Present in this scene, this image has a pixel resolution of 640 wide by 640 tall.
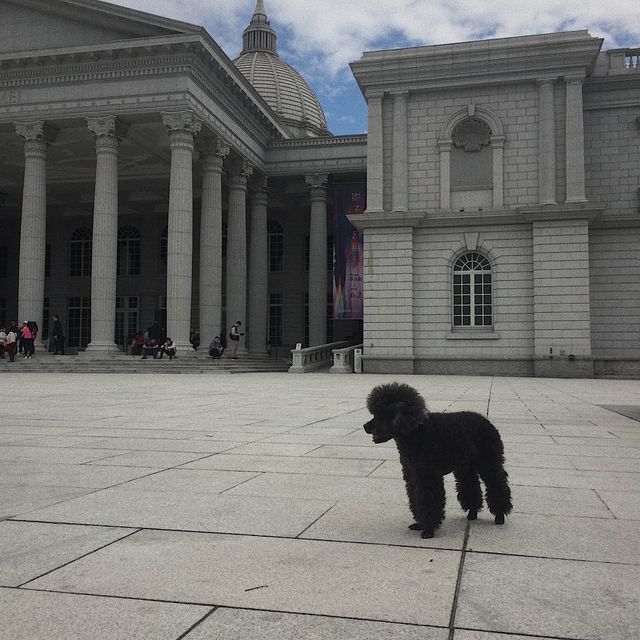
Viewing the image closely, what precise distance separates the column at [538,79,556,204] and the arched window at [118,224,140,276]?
3143 cm

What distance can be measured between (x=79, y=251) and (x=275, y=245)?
1523 cm

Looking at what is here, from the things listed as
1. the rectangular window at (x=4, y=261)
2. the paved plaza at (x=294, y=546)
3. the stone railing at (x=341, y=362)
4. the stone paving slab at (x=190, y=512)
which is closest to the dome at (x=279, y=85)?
the rectangular window at (x=4, y=261)

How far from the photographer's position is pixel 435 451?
4324 millimetres

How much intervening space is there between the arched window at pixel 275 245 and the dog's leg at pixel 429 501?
Result: 46.2 metres

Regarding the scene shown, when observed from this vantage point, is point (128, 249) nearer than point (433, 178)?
No

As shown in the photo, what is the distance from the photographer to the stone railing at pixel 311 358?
3269 cm

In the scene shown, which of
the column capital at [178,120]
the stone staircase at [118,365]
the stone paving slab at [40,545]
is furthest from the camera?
the column capital at [178,120]

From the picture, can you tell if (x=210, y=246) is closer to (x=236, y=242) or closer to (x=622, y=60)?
(x=236, y=242)

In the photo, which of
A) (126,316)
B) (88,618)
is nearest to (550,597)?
(88,618)

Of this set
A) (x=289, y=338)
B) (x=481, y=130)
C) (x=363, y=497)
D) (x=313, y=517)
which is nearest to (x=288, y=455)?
(x=363, y=497)

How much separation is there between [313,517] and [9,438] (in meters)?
5.32

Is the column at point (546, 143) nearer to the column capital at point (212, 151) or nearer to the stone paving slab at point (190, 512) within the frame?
the column capital at point (212, 151)

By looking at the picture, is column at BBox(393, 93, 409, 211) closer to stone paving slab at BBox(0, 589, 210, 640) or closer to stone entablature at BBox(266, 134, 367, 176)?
stone entablature at BBox(266, 134, 367, 176)

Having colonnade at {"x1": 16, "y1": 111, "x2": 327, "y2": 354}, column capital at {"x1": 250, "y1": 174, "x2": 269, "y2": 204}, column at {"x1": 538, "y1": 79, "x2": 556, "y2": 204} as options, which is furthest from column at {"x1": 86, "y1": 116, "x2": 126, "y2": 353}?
column at {"x1": 538, "y1": 79, "x2": 556, "y2": 204}
